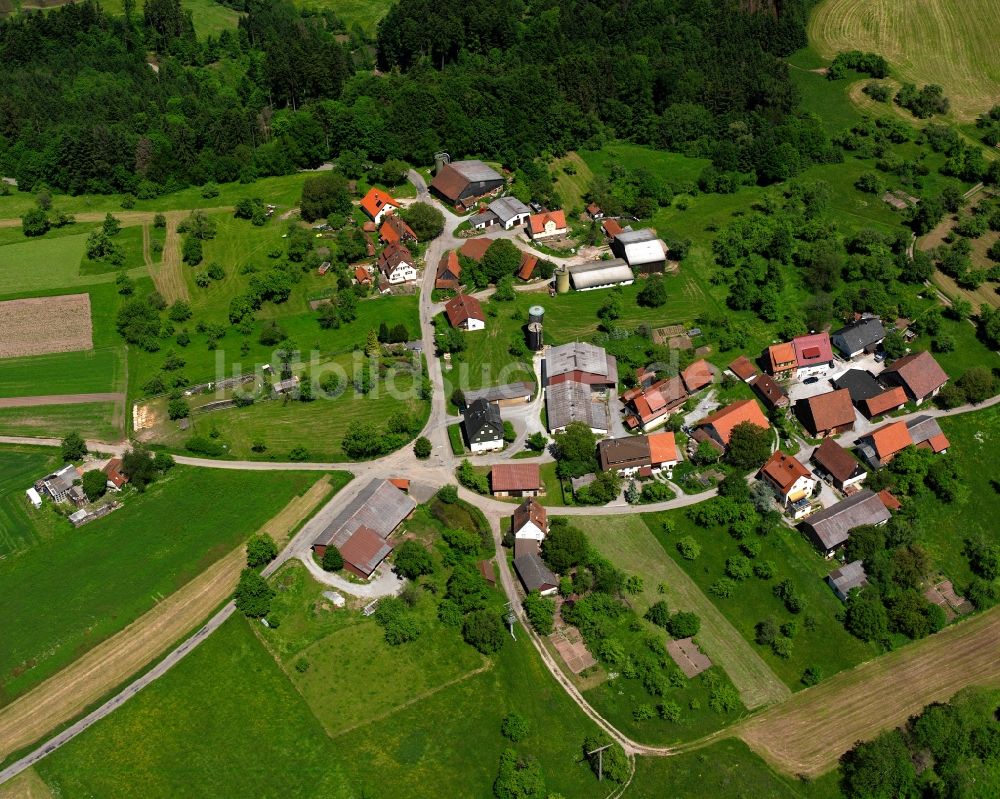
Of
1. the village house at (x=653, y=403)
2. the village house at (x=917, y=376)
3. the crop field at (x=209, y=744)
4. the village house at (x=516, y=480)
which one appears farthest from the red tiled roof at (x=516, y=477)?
the village house at (x=917, y=376)

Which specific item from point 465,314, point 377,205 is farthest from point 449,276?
point 377,205

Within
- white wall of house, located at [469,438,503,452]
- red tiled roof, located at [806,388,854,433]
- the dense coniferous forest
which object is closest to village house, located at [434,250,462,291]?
white wall of house, located at [469,438,503,452]

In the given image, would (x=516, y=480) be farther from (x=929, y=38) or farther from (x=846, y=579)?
(x=929, y=38)

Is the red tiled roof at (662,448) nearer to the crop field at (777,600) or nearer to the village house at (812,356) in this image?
the crop field at (777,600)

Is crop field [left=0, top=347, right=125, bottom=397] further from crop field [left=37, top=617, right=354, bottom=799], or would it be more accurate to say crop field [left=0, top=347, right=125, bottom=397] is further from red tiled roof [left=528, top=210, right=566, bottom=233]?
red tiled roof [left=528, top=210, right=566, bottom=233]

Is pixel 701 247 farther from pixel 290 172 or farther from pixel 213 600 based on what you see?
pixel 213 600

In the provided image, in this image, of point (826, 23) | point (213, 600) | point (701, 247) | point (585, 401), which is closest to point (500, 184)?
point (701, 247)
